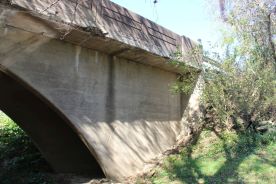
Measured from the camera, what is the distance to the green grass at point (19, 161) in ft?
29.3

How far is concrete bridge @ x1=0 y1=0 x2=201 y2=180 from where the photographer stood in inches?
272

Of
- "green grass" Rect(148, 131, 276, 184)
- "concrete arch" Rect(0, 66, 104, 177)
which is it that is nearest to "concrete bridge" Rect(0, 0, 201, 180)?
"concrete arch" Rect(0, 66, 104, 177)

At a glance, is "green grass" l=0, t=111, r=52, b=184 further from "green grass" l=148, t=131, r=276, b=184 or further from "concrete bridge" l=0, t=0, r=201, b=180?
"green grass" l=148, t=131, r=276, b=184

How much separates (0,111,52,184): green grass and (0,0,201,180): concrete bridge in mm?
663

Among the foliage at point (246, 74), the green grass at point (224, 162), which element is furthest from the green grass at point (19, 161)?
the foliage at point (246, 74)

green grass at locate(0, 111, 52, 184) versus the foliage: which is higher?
the foliage

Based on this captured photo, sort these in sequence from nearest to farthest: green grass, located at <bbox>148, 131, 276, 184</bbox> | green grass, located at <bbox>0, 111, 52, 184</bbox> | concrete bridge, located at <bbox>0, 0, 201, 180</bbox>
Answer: concrete bridge, located at <bbox>0, 0, 201, 180</bbox> < green grass, located at <bbox>148, 131, 276, 184</bbox> < green grass, located at <bbox>0, 111, 52, 184</bbox>

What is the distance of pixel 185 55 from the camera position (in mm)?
10547

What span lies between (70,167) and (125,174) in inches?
76.7

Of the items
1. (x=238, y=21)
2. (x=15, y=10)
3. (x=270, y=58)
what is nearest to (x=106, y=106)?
(x=15, y=10)

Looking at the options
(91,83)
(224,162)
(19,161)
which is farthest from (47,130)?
(224,162)

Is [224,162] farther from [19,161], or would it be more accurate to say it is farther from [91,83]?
[19,161]

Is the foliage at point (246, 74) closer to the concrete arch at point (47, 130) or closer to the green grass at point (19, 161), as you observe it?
the concrete arch at point (47, 130)

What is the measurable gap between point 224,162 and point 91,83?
11.7 ft
